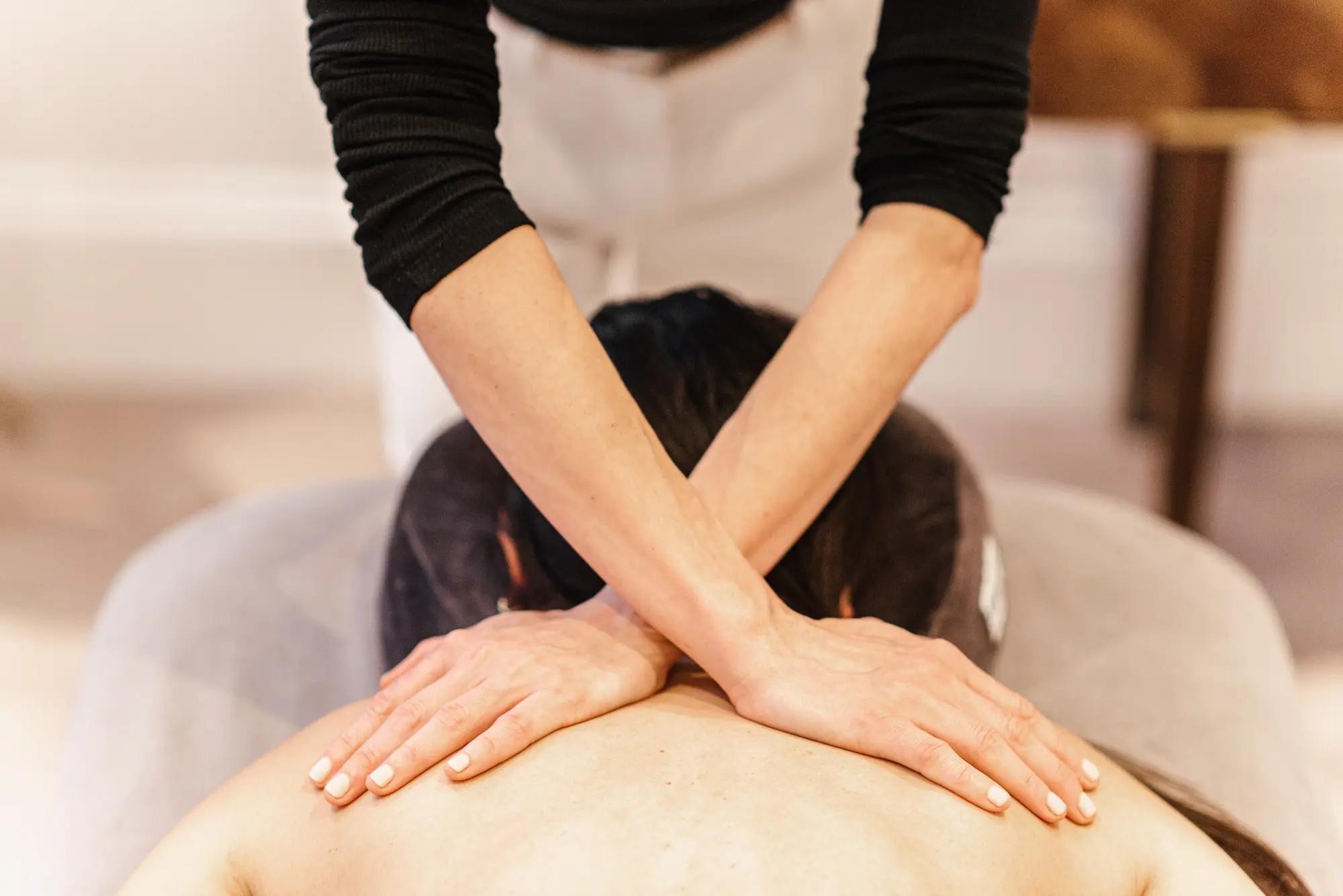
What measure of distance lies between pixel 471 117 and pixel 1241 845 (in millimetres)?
812

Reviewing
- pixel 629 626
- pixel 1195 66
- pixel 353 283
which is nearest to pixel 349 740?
pixel 629 626

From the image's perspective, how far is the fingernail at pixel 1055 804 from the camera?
810 mm

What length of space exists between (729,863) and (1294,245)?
286 centimetres

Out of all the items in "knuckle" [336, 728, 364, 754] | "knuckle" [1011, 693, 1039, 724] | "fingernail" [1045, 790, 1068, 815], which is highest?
"knuckle" [336, 728, 364, 754]

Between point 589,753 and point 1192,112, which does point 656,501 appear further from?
point 1192,112

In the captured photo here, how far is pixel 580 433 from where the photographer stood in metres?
0.95

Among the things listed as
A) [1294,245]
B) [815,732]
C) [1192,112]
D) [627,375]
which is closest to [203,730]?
[627,375]

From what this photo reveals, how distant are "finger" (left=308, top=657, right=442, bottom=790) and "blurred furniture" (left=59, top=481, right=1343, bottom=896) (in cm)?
33

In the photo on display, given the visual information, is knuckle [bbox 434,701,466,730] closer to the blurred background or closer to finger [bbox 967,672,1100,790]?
A: finger [bbox 967,672,1100,790]

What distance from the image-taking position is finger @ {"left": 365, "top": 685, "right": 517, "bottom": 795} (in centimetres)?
80

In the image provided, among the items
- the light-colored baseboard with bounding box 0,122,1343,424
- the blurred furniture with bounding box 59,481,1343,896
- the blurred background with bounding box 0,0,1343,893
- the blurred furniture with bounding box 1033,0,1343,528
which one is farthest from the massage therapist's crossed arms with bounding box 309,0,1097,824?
the light-colored baseboard with bounding box 0,122,1343,424

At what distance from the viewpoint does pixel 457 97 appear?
3.19 feet

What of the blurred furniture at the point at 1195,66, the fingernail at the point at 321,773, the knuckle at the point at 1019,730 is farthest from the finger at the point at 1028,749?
the blurred furniture at the point at 1195,66

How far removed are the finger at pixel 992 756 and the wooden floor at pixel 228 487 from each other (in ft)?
4.06
